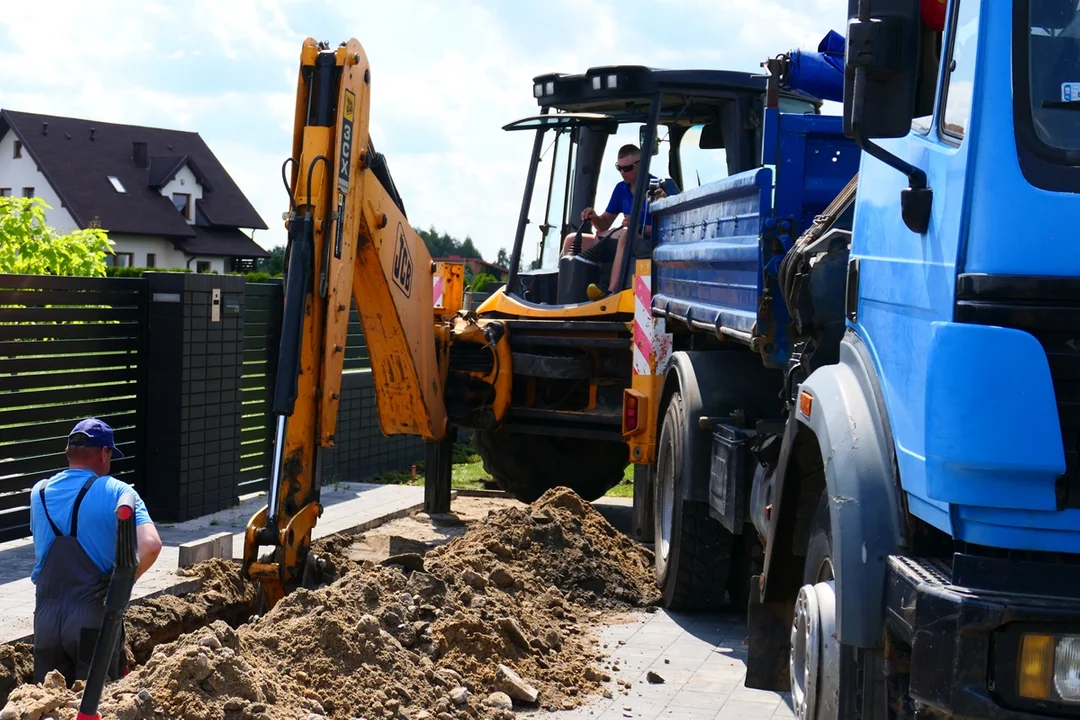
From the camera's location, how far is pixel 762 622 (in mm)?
5344

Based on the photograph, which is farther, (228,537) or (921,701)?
(228,537)

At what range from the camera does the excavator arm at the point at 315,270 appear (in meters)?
7.34

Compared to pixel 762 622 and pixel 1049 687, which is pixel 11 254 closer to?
pixel 762 622

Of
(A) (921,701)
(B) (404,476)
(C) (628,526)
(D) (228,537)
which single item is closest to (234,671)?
(A) (921,701)

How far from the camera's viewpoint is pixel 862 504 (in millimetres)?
3871

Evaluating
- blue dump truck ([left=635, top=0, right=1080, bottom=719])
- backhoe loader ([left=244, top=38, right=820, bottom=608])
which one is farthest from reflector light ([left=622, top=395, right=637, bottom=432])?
blue dump truck ([left=635, top=0, right=1080, bottom=719])

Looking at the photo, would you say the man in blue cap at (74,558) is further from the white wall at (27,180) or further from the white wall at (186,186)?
the white wall at (186,186)

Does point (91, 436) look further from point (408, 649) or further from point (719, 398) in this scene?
point (719, 398)

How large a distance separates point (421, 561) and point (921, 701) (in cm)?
453

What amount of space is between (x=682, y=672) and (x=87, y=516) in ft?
9.81

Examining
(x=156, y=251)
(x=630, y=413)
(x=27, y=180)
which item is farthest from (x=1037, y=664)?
(x=156, y=251)

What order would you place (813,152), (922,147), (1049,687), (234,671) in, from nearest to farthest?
(1049,687) < (922,147) < (234,671) < (813,152)

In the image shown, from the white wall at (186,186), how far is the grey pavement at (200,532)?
1807 inches

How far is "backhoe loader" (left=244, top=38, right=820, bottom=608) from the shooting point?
24.7 feet
